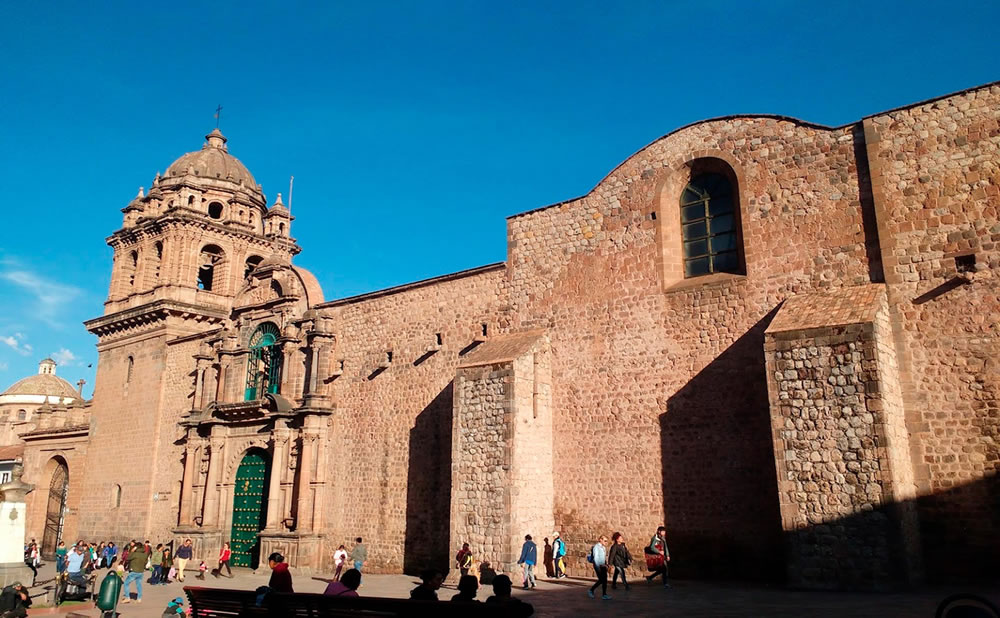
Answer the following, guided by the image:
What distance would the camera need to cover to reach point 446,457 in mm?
15820

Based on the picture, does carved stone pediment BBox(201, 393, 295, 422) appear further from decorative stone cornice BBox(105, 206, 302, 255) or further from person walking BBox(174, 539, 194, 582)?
decorative stone cornice BBox(105, 206, 302, 255)

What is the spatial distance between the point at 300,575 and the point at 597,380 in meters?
8.44

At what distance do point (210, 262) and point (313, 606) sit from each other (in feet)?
75.2

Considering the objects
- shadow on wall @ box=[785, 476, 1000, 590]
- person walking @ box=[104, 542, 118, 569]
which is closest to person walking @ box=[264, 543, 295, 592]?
shadow on wall @ box=[785, 476, 1000, 590]

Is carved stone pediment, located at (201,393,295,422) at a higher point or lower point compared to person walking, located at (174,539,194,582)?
higher

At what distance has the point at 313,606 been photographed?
230 inches

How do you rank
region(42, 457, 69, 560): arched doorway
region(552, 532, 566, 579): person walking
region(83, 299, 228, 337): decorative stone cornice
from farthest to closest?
region(42, 457, 69, 560): arched doorway → region(83, 299, 228, 337): decorative stone cornice → region(552, 532, 566, 579): person walking

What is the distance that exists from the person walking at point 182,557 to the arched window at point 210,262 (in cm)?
1055

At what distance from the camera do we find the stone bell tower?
22.8 metres

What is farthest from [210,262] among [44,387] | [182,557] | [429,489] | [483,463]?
[44,387]

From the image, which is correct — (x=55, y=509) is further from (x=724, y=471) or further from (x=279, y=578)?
(x=724, y=471)

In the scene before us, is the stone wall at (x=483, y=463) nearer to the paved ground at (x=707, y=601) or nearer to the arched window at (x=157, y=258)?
the paved ground at (x=707, y=601)

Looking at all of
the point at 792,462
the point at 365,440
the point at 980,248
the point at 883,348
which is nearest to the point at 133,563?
the point at 365,440

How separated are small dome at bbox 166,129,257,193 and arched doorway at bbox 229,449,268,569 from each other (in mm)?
11793
